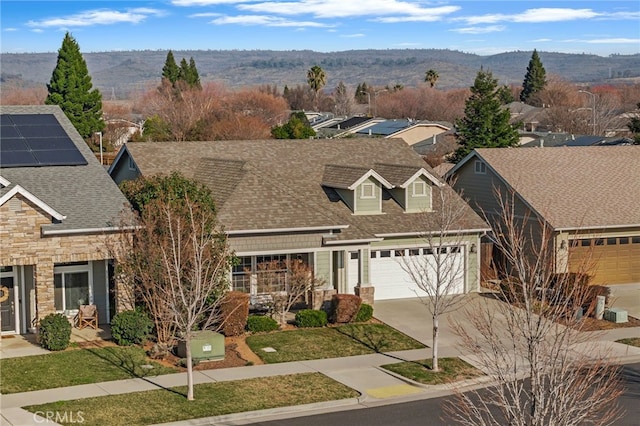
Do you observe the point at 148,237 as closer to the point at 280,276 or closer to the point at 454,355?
the point at 280,276

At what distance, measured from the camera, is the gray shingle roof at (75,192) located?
28.6 meters

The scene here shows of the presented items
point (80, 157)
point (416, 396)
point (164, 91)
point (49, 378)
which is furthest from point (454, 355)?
point (164, 91)

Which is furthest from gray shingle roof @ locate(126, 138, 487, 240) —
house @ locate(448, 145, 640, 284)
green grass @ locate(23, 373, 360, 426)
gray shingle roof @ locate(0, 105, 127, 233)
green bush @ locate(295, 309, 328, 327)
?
green grass @ locate(23, 373, 360, 426)

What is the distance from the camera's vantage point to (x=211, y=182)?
34.5 meters

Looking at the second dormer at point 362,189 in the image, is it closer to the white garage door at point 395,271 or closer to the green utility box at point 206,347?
the white garage door at point 395,271

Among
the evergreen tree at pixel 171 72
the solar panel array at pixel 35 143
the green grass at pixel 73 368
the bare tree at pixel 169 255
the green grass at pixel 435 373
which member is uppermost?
the evergreen tree at pixel 171 72

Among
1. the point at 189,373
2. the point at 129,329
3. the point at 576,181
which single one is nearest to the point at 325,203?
the point at 129,329

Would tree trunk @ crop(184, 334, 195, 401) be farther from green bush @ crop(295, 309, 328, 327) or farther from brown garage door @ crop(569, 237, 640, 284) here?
brown garage door @ crop(569, 237, 640, 284)

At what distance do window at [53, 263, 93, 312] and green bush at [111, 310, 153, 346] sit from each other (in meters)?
2.93

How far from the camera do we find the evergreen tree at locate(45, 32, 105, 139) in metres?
79.9

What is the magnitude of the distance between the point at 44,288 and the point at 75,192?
3.60 metres

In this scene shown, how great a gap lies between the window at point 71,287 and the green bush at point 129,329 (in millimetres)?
2926

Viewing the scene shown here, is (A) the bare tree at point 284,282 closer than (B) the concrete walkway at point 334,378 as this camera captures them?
No

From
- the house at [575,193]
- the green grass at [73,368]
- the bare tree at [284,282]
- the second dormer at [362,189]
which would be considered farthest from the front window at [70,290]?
the house at [575,193]
